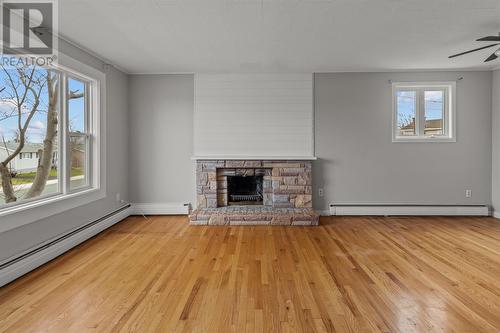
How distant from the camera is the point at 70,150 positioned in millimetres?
3607

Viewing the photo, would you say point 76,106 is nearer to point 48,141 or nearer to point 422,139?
point 48,141

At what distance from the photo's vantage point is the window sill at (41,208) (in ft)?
8.44

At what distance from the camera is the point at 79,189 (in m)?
3.81

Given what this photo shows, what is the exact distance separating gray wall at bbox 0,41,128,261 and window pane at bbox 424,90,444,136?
17.7 ft

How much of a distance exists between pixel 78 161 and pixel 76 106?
0.75 meters

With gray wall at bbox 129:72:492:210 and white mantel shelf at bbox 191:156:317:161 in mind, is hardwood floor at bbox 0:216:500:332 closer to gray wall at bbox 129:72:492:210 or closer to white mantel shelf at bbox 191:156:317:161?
gray wall at bbox 129:72:492:210

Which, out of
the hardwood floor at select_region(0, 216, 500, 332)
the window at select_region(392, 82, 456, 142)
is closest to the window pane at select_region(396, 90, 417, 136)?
the window at select_region(392, 82, 456, 142)

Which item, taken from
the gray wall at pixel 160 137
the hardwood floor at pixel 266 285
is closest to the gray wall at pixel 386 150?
the hardwood floor at pixel 266 285

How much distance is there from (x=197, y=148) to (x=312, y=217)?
7.64 ft

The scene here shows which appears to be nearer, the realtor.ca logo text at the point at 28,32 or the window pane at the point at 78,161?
the realtor.ca logo text at the point at 28,32

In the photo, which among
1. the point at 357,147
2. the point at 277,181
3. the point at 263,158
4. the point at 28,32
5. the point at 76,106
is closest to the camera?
the point at 28,32

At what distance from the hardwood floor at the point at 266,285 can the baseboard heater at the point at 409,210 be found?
0.95 m

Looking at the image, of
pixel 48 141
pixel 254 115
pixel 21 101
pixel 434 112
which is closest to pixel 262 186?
pixel 254 115

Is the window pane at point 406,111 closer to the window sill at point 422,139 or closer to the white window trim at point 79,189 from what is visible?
the window sill at point 422,139
